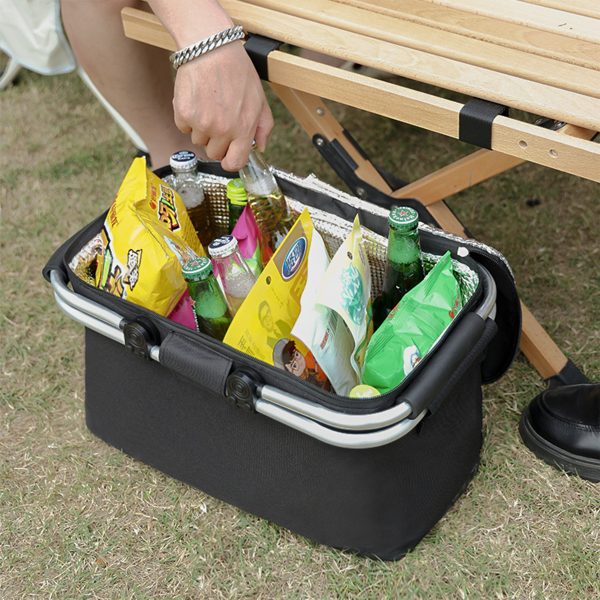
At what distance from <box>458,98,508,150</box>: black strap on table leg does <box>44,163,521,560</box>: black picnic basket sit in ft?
0.60

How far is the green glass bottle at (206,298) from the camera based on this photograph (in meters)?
1.35

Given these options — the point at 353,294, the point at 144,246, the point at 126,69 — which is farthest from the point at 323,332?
the point at 126,69

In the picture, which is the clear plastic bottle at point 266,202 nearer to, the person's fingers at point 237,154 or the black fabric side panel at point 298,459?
the person's fingers at point 237,154

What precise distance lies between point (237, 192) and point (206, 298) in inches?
9.7

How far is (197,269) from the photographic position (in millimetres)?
1340

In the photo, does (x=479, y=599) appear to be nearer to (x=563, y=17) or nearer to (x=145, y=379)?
(x=145, y=379)

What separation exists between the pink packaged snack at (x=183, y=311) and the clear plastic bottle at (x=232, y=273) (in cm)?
7

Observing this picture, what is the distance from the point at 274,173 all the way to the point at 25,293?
79 centimetres

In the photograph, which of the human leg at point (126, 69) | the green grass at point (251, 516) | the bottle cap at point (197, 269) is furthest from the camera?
the human leg at point (126, 69)

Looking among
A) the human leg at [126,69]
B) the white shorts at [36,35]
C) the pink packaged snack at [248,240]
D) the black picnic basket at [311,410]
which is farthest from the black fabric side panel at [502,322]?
the white shorts at [36,35]

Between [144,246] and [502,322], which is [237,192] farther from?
[502,322]

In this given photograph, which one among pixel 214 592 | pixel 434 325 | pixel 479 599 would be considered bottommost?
pixel 214 592

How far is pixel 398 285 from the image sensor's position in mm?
1490

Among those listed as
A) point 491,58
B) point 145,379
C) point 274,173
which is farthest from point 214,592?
point 491,58
